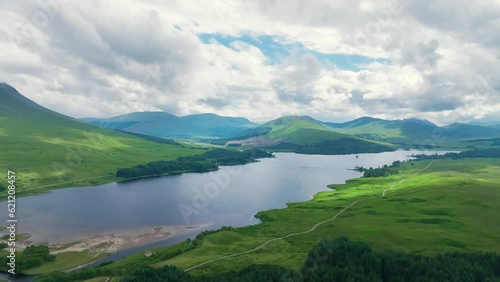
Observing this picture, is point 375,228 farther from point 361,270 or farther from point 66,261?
point 66,261

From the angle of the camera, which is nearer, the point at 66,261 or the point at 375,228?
the point at 66,261

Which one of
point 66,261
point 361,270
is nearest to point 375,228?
point 361,270

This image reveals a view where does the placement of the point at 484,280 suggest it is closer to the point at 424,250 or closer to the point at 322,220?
the point at 424,250

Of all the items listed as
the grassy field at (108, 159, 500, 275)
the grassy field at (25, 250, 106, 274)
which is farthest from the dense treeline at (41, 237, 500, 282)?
the grassy field at (25, 250, 106, 274)

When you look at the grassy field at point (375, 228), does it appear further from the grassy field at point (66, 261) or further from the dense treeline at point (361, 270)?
the grassy field at point (66, 261)

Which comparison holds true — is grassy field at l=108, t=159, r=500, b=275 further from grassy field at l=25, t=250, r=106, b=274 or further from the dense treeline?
grassy field at l=25, t=250, r=106, b=274

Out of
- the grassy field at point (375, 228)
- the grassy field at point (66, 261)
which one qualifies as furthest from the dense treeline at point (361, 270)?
the grassy field at point (66, 261)
